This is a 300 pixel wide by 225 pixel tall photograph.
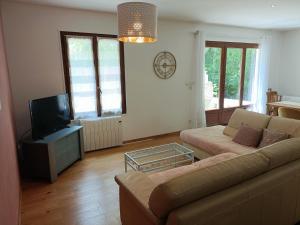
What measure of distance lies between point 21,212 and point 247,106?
5.85 metres

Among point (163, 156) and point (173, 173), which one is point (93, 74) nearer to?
point (163, 156)

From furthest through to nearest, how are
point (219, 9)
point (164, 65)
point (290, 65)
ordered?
1. point (290, 65)
2. point (164, 65)
3. point (219, 9)

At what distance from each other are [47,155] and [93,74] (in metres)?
1.69

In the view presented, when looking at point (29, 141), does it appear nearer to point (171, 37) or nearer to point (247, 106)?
point (171, 37)

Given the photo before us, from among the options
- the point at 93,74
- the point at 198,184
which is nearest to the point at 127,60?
the point at 93,74

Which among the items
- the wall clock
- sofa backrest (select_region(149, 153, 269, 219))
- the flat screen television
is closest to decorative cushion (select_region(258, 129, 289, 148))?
sofa backrest (select_region(149, 153, 269, 219))

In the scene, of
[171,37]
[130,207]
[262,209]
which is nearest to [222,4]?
[171,37]

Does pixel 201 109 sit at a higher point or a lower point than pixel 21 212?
higher

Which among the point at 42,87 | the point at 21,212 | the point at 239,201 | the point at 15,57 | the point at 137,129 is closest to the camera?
the point at 239,201

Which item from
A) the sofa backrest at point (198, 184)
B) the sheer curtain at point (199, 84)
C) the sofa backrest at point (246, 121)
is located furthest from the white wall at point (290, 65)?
the sofa backrest at point (198, 184)

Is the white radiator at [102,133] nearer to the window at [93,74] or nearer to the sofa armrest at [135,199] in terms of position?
the window at [93,74]

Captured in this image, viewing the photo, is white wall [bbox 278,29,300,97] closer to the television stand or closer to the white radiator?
the white radiator

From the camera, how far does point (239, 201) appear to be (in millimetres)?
1494

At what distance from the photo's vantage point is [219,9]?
3826 mm
